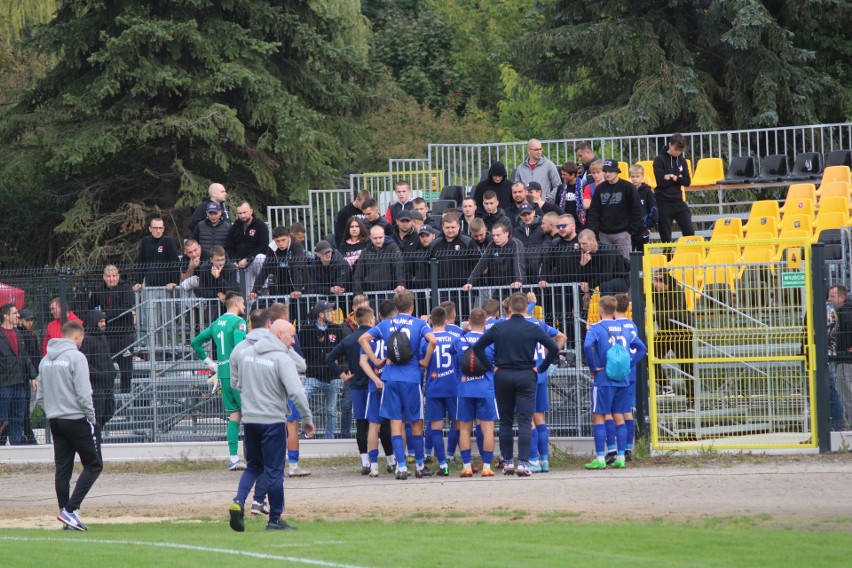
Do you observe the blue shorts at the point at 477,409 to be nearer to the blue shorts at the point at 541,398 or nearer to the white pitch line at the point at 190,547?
the blue shorts at the point at 541,398

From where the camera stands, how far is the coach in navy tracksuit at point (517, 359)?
13695 millimetres

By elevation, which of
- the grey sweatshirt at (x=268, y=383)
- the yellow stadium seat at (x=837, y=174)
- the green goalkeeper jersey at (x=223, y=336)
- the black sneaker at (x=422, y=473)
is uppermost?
the yellow stadium seat at (x=837, y=174)

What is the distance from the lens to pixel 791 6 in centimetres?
3014

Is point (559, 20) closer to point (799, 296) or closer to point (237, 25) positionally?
point (237, 25)

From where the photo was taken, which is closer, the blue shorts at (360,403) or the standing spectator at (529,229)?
the blue shorts at (360,403)

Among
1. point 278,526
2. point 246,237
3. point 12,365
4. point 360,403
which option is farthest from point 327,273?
point 278,526

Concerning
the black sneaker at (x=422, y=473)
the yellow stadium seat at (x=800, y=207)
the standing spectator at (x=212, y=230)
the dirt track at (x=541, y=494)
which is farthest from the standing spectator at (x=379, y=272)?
the yellow stadium seat at (x=800, y=207)

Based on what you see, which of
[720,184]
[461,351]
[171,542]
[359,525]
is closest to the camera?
[171,542]

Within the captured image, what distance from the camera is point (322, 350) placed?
1598 centimetres

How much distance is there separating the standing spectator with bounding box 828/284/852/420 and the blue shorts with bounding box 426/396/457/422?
4.56 m

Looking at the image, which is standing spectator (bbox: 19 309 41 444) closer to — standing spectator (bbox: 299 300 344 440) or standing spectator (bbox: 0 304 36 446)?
standing spectator (bbox: 0 304 36 446)

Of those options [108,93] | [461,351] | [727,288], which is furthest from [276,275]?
[108,93]

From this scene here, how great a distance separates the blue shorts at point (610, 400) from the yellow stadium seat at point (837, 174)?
394 inches

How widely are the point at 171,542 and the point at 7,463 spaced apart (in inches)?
296
